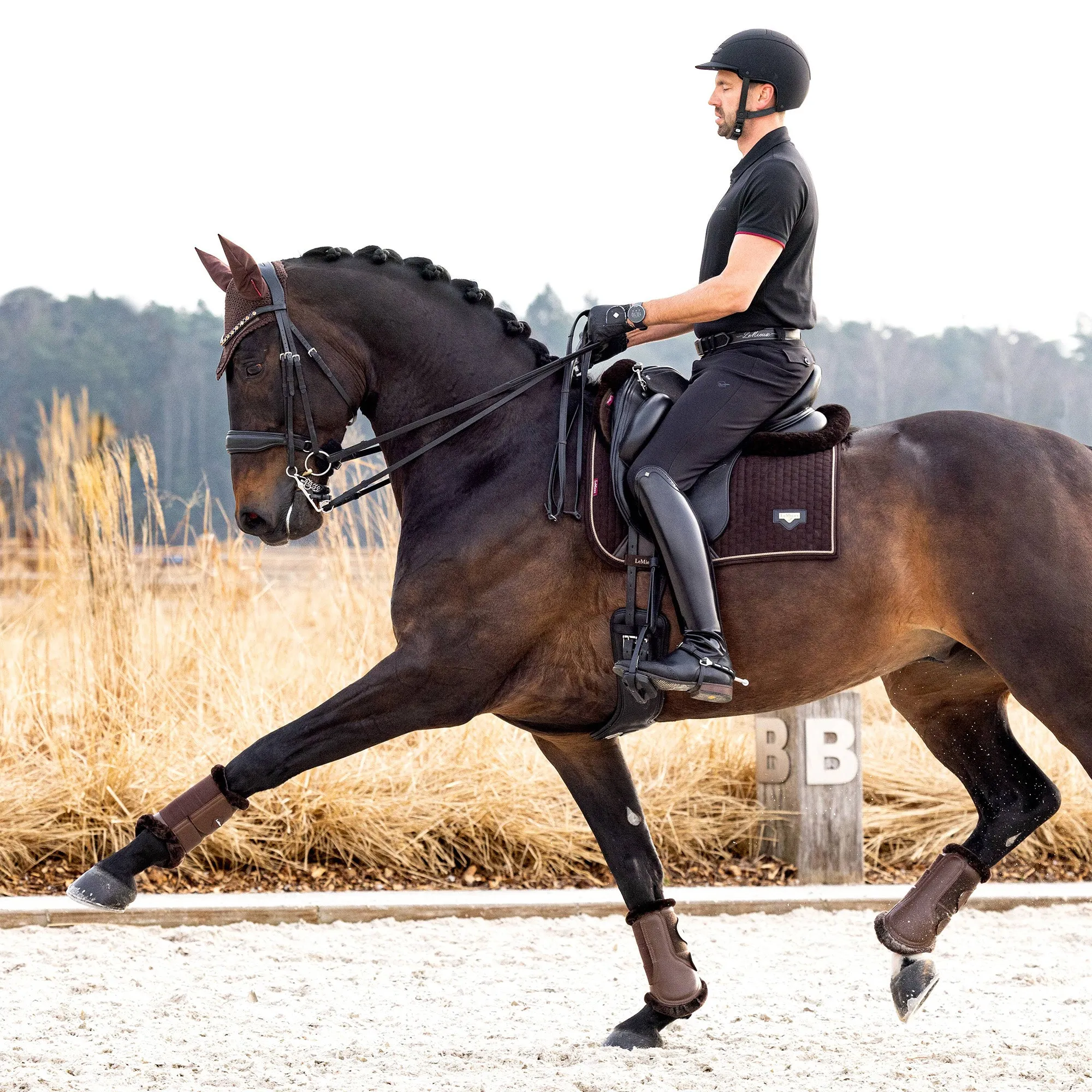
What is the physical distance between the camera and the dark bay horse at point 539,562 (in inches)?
132

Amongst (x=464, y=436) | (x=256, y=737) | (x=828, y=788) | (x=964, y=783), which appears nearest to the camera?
(x=464, y=436)

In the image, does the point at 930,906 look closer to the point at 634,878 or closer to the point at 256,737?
the point at 634,878

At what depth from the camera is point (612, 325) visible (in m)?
Result: 3.52

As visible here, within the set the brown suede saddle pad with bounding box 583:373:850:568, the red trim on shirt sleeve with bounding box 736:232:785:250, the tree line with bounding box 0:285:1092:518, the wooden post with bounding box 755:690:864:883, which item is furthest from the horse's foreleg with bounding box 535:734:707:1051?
the tree line with bounding box 0:285:1092:518

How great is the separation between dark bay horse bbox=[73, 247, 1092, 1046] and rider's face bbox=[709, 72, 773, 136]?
862 mm

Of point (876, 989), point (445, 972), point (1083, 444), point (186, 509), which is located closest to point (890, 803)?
point (876, 989)

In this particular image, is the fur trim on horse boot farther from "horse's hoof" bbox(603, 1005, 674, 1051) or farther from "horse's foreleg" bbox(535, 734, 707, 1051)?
"horse's hoof" bbox(603, 1005, 674, 1051)

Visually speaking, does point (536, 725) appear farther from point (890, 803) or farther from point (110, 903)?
point (890, 803)

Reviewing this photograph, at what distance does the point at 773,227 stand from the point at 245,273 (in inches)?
56.2

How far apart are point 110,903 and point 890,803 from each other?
4.26 meters

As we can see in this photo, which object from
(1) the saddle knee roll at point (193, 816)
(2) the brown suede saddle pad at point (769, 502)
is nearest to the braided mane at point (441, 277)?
(2) the brown suede saddle pad at point (769, 502)

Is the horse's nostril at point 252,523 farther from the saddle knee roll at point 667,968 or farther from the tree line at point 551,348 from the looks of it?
the tree line at point 551,348

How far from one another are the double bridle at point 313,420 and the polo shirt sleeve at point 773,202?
0.52 metres

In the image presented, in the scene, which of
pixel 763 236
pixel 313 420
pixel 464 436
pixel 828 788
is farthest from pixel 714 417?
pixel 828 788
